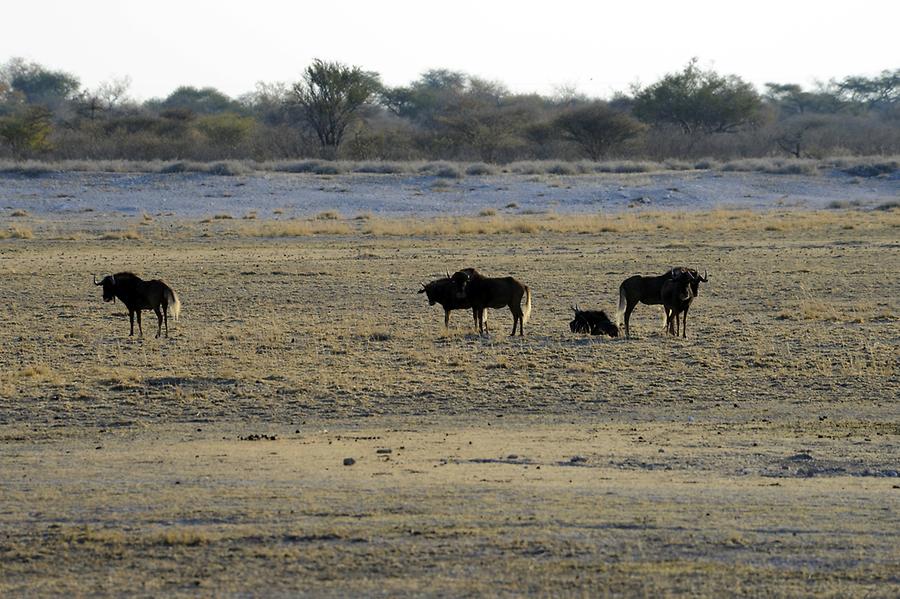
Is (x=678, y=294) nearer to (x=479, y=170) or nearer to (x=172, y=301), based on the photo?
(x=172, y=301)

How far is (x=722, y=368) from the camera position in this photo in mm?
14625

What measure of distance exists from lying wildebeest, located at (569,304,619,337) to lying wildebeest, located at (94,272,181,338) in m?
5.24

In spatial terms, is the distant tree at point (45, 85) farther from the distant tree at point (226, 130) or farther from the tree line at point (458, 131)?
the distant tree at point (226, 130)

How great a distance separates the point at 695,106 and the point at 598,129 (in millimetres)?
12750

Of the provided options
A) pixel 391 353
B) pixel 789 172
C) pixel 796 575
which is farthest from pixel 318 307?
pixel 789 172

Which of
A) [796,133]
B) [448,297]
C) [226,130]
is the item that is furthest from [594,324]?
[796,133]

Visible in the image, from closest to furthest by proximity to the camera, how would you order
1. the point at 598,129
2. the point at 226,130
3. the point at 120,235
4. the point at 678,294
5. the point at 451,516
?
1. the point at 451,516
2. the point at 678,294
3. the point at 120,235
4. the point at 226,130
5. the point at 598,129

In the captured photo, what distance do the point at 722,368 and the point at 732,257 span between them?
47.9ft

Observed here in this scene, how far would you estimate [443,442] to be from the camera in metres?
10.9

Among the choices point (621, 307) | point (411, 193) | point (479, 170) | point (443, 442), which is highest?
point (479, 170)

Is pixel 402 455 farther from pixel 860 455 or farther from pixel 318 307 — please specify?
pixel 318 307

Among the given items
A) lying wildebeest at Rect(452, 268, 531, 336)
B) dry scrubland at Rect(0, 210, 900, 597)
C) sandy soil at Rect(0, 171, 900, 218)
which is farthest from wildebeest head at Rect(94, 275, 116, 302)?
sandy soil at Rect(0, 171, 900, 218)

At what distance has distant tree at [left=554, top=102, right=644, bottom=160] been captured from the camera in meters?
67.2

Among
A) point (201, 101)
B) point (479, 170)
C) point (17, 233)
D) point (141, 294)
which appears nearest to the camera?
point (141, 294)
